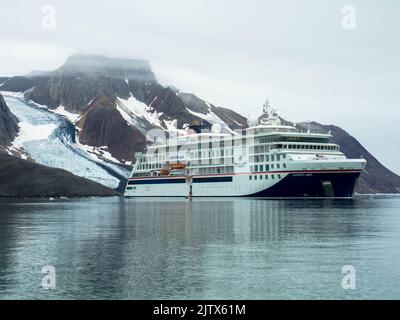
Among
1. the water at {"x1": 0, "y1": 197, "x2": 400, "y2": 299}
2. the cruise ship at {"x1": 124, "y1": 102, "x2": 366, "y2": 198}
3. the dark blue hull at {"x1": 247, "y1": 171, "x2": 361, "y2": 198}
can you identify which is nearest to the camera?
the water at {"x1": 0, "y1": 197, "x2": 400, "y2": 299}

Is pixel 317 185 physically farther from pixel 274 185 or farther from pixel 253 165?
pixel 253 165

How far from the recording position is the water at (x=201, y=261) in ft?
91.2

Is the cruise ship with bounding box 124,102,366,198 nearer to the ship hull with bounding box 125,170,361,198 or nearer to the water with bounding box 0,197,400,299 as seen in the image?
the ship hull with bounding box 125,170,361,198

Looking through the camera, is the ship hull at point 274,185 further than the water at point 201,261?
Yes

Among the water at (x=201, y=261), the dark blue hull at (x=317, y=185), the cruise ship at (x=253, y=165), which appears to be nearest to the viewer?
the water at (x=201, y=261)

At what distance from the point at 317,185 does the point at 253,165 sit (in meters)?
17.3

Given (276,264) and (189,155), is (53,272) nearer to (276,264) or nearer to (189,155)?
(276,264)

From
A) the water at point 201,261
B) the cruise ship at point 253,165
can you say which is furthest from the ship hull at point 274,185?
the water at point 201,261

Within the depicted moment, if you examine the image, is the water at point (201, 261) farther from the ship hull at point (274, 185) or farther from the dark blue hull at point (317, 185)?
the ship hull at point (274, 185)

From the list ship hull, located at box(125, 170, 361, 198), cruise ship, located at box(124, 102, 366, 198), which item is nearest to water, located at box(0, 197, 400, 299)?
ship hull, located at box(125, 170, 361, 198)

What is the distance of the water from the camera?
27797mm

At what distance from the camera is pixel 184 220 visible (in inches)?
2584

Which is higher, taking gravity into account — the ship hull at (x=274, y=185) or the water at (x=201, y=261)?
the ship hull at (x=274, y=185)

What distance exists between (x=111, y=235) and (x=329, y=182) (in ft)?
279
